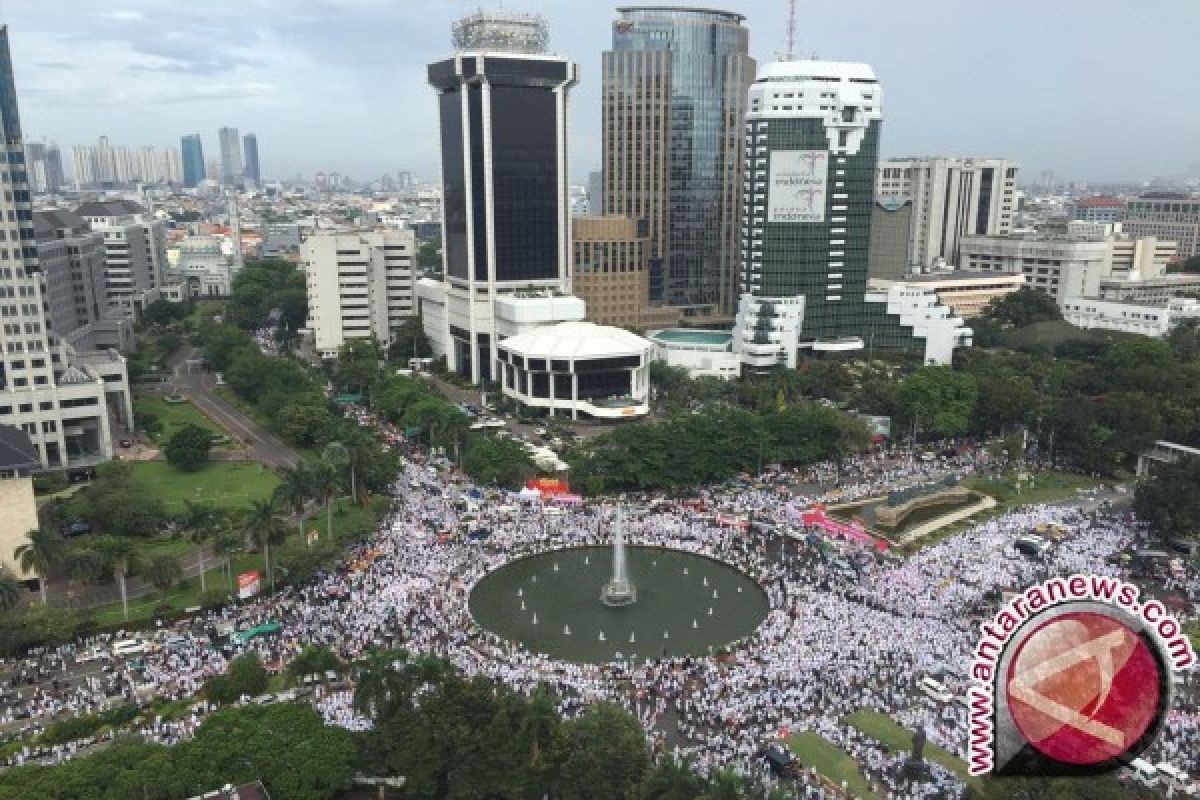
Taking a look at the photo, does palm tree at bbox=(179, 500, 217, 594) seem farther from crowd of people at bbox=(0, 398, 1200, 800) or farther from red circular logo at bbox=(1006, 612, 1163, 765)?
red circular logo at bbox=(1006, 612, 1163, 765)

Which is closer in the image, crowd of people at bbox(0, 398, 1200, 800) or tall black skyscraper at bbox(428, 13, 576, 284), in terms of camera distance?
crowd of people at bbox(0, 398, 1200, 800)

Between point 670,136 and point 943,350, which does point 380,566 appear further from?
point 670,136

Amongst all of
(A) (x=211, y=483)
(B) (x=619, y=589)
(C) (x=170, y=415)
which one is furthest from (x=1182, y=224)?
(A) (x=211, y=483)

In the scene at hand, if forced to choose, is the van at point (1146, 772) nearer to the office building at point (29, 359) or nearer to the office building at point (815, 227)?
the office building at point (815, 227)

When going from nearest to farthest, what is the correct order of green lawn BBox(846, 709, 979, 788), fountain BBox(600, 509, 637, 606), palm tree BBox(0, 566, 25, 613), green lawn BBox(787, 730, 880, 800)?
green lawn BBox(787, 730, 880, 800) → green lawn BBox(846, 709, 979, 788) → palm tree BBox(0, 566, 25, 613) → fountain BBox(600, 509, 637, 606)

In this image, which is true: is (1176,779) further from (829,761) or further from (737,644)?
(737,644)

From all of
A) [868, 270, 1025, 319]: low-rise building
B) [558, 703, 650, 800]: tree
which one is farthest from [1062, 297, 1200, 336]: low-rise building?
[558, 703, 650, 800]: tree

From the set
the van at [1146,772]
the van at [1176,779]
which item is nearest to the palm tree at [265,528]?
the van at [1146,772]
